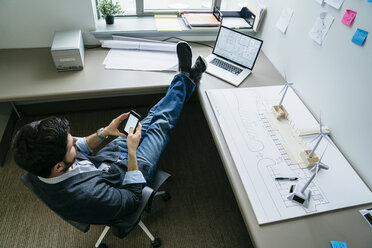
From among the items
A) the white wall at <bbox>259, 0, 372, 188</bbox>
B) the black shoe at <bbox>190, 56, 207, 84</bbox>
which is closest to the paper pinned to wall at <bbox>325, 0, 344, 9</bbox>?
the white wall at <bbox>259, 0, 372, 188</bbox>

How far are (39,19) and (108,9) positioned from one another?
0.46m

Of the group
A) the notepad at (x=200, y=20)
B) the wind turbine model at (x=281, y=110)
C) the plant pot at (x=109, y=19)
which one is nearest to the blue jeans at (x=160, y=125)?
the wind turbine model at (x=281, y=110)

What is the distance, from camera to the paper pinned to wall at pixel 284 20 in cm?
161

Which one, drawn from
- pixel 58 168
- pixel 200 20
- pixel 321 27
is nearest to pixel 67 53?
pixel 58 168

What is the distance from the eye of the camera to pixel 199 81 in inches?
63.6

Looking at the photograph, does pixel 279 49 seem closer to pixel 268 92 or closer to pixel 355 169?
pixel 268 92

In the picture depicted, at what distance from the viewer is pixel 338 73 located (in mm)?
1275

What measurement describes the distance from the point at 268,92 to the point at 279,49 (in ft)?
1.24

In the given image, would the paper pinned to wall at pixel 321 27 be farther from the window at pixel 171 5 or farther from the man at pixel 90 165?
the window at pixel 171 5

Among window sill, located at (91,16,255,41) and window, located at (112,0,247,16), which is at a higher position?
window, located at (112,0,247,16)

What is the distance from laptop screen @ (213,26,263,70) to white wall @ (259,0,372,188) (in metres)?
0.22

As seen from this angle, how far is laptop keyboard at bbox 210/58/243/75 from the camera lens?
170 centimetres

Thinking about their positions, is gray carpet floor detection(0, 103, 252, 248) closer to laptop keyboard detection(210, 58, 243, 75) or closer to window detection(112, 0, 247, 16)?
laptop keyboard detection(210, 58, 243, 75)

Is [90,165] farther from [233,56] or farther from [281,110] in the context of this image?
[233,56]
